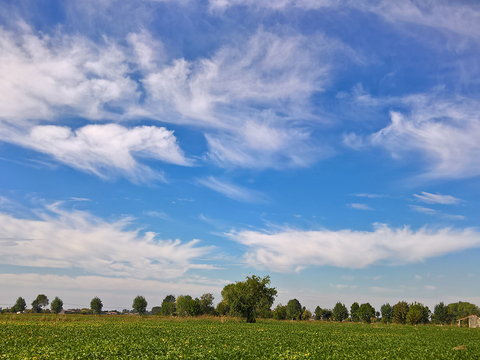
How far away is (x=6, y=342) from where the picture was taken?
26547 mm

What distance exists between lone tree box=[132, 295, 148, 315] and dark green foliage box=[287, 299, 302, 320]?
67982 mm

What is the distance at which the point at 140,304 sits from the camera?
155375mm

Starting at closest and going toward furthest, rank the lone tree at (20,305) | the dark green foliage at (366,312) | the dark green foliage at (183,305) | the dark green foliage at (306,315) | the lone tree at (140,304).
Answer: the dark green foliage at (183,305) → the dark green foliage at (366,312) → the lone tree at (140,304) → the dark green foliage at (306,315) → the lone tree at (20,305)

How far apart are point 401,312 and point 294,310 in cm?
4674

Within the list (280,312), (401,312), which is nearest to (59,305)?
(280,312)

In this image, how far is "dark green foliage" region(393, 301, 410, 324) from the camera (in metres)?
140

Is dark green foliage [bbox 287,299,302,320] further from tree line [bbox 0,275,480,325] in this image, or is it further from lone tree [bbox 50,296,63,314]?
lone tree [bbox 50,296,63,314]

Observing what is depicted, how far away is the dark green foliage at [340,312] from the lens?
16188 centimetres

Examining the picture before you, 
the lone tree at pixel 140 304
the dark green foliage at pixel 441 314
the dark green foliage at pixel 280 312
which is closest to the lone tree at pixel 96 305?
the lone tree at pixel 140 304

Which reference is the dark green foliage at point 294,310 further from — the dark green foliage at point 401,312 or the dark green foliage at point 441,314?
the dark green foliage at point 441,314

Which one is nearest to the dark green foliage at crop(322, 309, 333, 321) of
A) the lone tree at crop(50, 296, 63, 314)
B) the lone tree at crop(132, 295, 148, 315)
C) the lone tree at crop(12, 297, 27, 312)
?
the lone tree at crop(132, 295, 148, 315)

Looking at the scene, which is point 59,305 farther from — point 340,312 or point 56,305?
point 340,312

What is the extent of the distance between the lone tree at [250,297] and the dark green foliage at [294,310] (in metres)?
95.0

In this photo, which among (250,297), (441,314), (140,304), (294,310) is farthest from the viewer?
(294,310)
